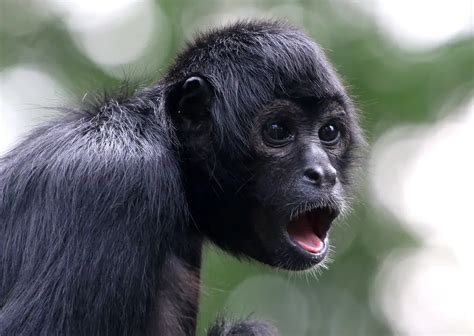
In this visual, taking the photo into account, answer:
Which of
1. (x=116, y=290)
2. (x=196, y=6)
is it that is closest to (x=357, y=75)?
(x=196, y=6)

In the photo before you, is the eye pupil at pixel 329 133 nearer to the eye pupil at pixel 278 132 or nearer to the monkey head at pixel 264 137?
the monkey head at pixel 264 137

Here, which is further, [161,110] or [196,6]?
[196,6]

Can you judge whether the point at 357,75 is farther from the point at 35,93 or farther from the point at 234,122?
the point at 234,122

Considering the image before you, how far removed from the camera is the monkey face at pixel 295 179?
7.72m

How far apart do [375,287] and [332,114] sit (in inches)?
832

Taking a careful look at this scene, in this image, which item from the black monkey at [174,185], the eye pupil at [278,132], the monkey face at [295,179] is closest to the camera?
the black monkey at [174,185]

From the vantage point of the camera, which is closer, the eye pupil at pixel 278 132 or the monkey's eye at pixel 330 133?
the eye pupil at pixel 278 132

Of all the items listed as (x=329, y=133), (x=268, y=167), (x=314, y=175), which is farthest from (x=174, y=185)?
(x=329, y=133)

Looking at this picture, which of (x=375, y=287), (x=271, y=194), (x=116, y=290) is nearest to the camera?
(x=116, y=290)

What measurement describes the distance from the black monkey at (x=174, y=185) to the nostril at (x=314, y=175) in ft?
0.04

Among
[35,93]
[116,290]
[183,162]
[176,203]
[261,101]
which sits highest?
[35,93]

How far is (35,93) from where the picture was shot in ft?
88.6

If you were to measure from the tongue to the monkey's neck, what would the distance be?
2.93ft

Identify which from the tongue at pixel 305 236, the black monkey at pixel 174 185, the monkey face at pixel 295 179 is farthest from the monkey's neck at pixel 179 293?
the tongue at pixel 305 236
